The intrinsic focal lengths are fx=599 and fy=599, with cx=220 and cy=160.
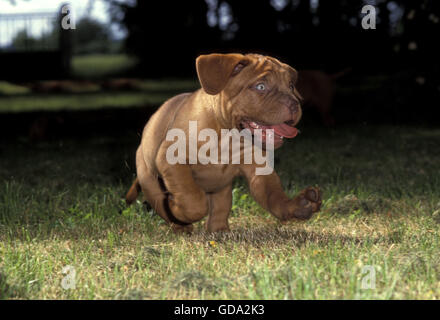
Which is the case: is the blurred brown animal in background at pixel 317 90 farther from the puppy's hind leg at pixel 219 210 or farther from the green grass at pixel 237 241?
the puppy's hind leg at pixel 219 210

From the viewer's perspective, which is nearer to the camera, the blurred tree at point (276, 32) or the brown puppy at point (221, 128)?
the brown puppy at point (221, 128)

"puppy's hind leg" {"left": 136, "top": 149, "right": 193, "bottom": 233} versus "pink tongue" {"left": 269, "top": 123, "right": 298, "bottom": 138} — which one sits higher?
"pink tongue" {"left": 269, "top": 123, "right": 298, "bottom": 138}

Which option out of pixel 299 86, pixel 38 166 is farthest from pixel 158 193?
pixel 299 86

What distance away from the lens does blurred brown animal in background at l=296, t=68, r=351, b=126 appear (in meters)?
9.76

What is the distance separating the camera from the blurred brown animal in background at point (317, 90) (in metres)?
9.76

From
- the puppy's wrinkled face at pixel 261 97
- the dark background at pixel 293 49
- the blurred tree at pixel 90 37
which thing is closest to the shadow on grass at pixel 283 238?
the puppy's wrinkled face at pixel 261 97

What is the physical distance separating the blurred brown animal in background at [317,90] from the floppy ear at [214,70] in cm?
649

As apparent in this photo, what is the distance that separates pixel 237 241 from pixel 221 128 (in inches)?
27.8

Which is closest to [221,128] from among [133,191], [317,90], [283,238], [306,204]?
[306,204]

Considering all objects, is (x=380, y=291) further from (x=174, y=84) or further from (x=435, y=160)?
(x=174, y=84)

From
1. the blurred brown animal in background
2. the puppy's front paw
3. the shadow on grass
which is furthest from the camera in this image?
the blurred brown animal in background

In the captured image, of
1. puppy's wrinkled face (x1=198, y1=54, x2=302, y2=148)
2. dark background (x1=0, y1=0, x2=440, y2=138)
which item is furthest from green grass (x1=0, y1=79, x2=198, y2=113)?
puppy's wrinkled face (x1=198, y1=54, x2=302, y2=148)

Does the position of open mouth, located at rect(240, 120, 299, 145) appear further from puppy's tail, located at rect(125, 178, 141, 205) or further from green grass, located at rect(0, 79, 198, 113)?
green grass, located at rect(0, 79, 198, 113)
